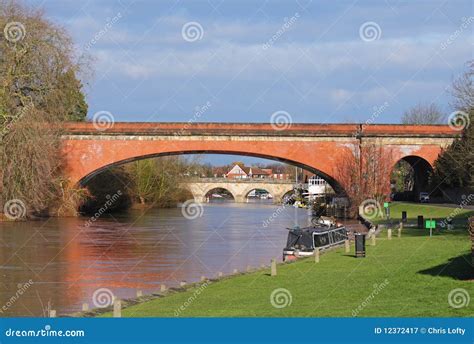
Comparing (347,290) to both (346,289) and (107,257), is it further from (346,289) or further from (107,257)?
(107,257)

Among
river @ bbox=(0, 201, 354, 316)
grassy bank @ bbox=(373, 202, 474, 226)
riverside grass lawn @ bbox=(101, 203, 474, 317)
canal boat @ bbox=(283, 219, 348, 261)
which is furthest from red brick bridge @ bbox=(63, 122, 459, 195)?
riverside grass lawn @ bbox=(101, 203, 474, 317)

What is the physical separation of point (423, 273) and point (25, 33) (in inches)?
1784

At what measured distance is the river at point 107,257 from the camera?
27.4 m

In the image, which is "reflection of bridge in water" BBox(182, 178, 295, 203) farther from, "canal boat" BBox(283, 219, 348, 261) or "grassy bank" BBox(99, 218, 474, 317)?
"grassy bank" BBox(99, 218, 474, 317)

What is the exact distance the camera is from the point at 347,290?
21.6 meters

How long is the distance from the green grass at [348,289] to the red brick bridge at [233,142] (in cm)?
4434

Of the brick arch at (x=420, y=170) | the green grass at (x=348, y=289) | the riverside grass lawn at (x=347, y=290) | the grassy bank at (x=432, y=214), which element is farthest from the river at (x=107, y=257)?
the brick arch at (x=420, y=170)

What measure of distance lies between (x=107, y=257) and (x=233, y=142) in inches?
1436

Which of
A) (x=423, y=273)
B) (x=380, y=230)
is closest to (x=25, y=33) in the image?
(x=380, y=230)

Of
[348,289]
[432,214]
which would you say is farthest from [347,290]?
[432,214]

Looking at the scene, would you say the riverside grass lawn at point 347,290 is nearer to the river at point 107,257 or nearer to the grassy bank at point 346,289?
the grassy bank at point 346,289

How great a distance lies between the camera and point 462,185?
233ft

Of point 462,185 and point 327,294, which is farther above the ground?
point 462,185

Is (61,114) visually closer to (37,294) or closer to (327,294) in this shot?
(37,294)
